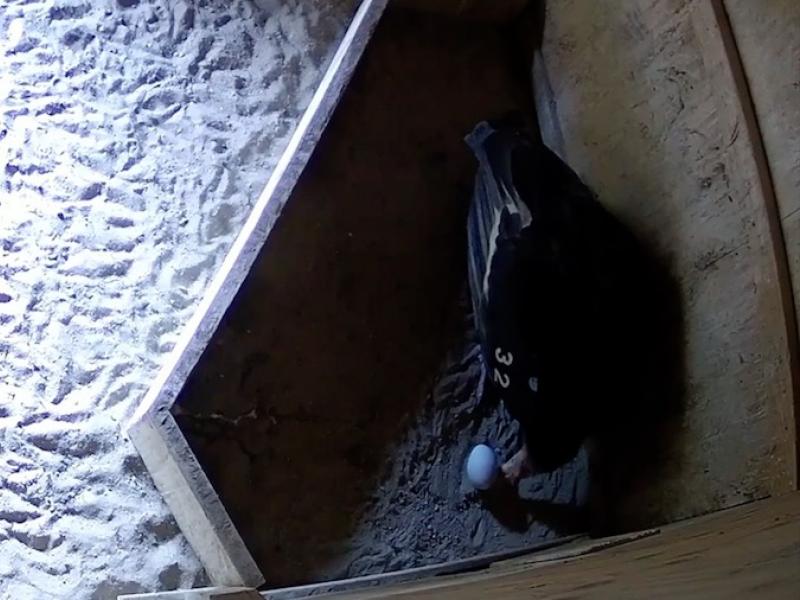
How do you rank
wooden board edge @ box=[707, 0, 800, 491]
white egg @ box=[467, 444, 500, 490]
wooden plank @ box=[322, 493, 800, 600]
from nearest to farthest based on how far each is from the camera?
wooden plank @ box=[322, 493, 800, 600], wooden board edge @ box=[707, 0, 800, 491], white egg @ box=[467, 444, 500, 490]

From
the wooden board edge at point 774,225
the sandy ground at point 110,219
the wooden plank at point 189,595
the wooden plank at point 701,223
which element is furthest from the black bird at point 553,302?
the wooden plank at point 189,595

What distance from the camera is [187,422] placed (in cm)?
166

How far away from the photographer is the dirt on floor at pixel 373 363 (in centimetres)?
174

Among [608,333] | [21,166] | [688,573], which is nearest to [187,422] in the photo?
[21,166]

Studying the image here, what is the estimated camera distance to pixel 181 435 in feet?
5.33

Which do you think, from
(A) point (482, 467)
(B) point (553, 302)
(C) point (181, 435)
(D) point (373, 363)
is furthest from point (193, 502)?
(B) point (553, 302)

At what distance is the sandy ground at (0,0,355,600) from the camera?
5.30 feet

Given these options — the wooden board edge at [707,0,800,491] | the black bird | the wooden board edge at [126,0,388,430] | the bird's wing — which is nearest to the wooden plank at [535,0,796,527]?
the wooden board edge at [707,0,800,491]

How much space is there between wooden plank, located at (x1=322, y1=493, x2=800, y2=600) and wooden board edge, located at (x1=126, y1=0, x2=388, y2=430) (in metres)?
0.79

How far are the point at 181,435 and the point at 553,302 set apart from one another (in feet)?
2.21

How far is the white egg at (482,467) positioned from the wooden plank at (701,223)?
10.0 inches

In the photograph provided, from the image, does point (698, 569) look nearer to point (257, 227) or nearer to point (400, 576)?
point (400, 576)

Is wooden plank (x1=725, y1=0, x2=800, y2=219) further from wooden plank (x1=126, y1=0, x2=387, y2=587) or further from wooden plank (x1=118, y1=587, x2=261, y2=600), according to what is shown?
wooden plank (x1=118, y1=587, x2=261, y2=600)

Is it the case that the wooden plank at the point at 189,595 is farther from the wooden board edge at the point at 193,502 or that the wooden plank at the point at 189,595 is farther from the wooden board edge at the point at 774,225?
the wooden board edge at the point at 774,225
